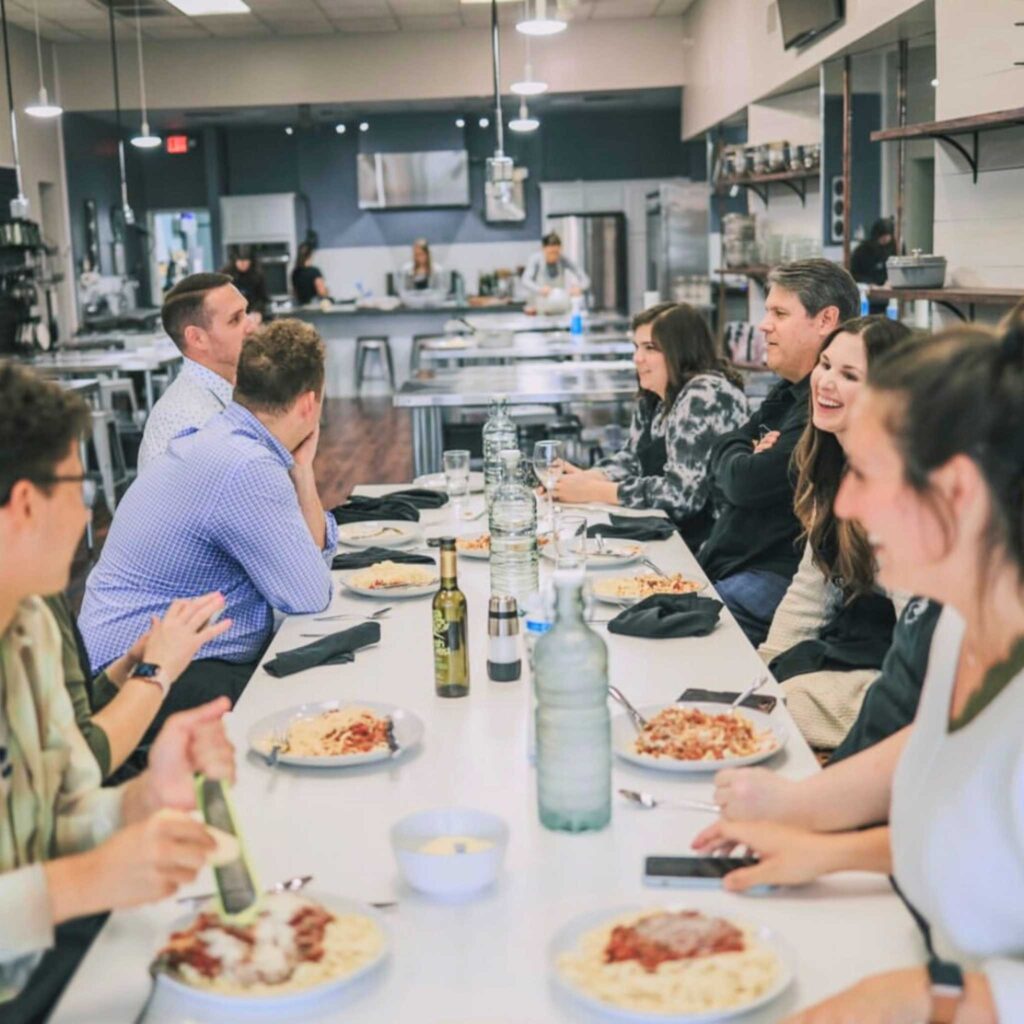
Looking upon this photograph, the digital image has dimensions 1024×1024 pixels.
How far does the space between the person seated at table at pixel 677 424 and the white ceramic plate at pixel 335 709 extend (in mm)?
2087

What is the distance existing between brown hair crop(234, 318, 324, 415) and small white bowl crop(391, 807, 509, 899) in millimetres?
1657

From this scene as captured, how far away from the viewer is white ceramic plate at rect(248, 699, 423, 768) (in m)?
1.93

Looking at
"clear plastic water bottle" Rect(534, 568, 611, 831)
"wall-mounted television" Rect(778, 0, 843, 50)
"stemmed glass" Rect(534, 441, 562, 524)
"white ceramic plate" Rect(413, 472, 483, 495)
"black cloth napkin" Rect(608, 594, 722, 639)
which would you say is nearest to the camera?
"clear plastic water bottle" Rect(534, 568, 611, 831)

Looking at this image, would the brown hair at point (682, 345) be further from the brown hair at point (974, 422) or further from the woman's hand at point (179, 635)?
the brown hair at point (974, 422)

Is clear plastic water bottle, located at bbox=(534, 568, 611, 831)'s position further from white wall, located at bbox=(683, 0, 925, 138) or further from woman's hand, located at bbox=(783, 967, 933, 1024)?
white wall, located at bbox=(683, 0, 925, 138)

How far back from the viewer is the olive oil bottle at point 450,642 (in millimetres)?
2248

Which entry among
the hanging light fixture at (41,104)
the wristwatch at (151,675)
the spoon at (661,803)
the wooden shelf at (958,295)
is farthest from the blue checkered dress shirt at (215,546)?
the hanging light fixture at (41,104)

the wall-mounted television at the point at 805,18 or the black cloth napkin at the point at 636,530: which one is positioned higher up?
the wall-mounted television at the point at 805,18

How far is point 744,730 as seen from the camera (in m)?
2.00

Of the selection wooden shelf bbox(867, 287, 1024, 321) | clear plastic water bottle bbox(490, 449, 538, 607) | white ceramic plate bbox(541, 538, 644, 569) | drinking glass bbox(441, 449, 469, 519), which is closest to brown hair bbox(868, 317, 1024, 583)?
clear plastic water bottle bbox(490, 449, 538, 607)

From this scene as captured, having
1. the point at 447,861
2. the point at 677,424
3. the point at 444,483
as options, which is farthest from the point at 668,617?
the point at 444,483

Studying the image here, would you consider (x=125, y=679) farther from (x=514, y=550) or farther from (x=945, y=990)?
(x=945, y=990)

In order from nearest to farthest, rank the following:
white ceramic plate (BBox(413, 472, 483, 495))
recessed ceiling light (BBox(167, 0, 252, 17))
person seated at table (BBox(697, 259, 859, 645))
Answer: person seated at table (BBox(697, 259, 859, 645)) → white ceramic plate (BBox(413, 472, 483, 495)) → recessed ceiling light (BBox(167, 0, 252, 17))

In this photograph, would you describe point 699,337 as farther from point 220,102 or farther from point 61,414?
point 220,102
